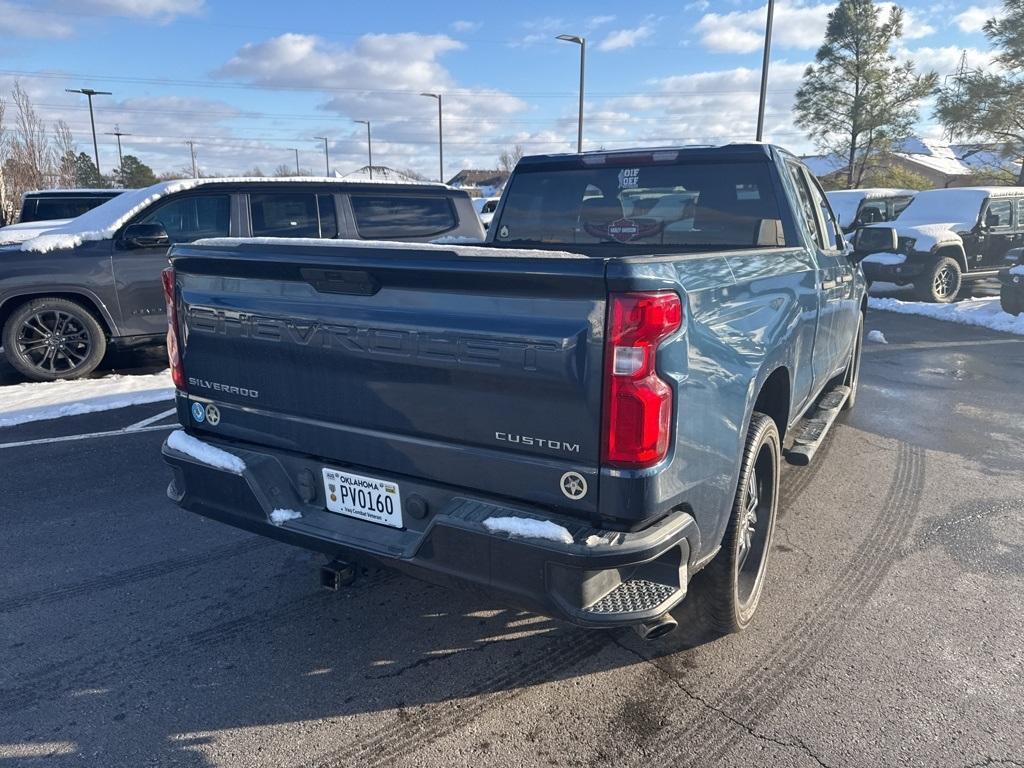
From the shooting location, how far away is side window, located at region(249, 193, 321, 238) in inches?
308

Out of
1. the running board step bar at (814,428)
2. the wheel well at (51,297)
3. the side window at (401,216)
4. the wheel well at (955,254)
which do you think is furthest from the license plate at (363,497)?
the wheel well at (955,254)

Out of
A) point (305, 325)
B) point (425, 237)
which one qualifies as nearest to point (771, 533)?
point (305, 325)

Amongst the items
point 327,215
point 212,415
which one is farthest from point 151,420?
point 212,415

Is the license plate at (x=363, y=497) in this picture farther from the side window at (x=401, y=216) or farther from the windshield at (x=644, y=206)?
the side window at (x=401, y=216)

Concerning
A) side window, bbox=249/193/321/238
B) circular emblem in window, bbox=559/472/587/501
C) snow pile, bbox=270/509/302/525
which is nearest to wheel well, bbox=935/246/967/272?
side window, bbox=249/193/321/238

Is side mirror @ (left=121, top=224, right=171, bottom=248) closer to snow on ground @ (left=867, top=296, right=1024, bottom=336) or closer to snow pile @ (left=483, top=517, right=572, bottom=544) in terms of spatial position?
snow pile @ (left=483, top=517, right=572, bottom=544)

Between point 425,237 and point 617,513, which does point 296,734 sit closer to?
point 617,513

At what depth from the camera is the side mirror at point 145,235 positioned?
7.47 metres

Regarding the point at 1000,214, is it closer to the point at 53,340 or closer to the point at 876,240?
the point at 876,240

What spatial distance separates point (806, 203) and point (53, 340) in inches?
288

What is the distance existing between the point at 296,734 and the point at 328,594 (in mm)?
976

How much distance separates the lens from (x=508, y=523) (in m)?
2.34

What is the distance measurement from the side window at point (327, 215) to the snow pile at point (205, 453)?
17.1 ft

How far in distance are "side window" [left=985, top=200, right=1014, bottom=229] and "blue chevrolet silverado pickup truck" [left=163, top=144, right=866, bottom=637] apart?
1306 cm
